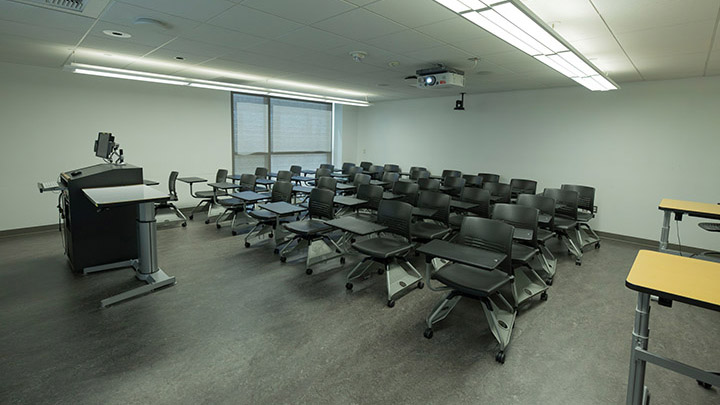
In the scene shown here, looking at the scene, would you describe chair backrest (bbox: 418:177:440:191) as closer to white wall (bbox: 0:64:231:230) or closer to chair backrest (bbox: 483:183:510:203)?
chair backrest (bbox: 483:183:510:203)

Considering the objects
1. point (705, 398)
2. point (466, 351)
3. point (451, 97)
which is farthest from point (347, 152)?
point (705, 398)

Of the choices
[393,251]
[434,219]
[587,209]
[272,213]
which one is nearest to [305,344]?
[393,251]

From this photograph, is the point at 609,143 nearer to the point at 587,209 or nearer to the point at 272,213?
the point at 587,209

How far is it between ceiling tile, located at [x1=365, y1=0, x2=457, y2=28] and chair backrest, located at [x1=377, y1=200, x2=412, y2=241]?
1831 millimetres

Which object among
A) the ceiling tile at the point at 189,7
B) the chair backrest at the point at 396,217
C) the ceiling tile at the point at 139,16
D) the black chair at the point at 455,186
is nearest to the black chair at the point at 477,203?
the chair backrest at the point at 396,217

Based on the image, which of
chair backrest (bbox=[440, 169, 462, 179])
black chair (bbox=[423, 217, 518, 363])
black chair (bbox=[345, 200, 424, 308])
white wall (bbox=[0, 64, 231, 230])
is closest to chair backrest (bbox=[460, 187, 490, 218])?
black chair (bbox=[345, 200, 424, 308])

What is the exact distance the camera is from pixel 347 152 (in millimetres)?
10539

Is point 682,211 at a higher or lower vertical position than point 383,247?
higher

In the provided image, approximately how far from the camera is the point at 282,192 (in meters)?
5.48

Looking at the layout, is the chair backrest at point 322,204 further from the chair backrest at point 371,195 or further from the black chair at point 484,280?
the black chair at point 484,280

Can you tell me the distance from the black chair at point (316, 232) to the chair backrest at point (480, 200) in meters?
2.06

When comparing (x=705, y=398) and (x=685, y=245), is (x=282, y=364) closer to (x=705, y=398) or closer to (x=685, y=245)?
(x=705, y=398)

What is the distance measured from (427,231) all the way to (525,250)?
1.15 metres

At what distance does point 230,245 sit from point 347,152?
5959mm
